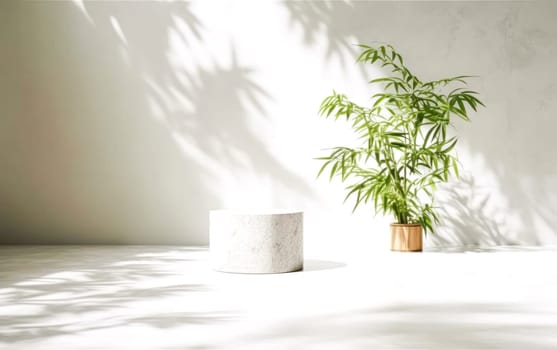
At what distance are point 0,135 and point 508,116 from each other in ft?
10.4

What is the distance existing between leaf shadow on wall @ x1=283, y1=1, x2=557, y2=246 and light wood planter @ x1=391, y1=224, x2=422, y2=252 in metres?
0.34

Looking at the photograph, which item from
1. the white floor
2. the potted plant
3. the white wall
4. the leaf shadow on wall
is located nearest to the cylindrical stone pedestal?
the white floor

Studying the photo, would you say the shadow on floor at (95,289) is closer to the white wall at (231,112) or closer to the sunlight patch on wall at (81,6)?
the white wall at (231,112)

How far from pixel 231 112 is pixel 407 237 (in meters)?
→ 1.31

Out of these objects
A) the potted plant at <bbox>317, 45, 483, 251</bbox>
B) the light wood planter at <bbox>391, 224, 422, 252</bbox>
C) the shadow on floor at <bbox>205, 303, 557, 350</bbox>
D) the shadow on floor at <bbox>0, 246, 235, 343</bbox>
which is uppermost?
the potted plant at <bbox>317, 45, 483, 251</bbox>

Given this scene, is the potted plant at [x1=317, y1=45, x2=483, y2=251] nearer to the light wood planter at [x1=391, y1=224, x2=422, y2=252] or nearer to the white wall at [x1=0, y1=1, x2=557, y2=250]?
the light wood planter at [x1=391, y1=224, x2=422, y2=252]

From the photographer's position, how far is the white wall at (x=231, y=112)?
3857mm

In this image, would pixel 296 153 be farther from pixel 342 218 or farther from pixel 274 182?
pixel 342 218

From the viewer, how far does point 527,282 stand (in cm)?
262

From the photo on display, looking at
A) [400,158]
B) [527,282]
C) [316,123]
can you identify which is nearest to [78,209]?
[316,123]

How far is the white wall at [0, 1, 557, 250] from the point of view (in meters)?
3.86

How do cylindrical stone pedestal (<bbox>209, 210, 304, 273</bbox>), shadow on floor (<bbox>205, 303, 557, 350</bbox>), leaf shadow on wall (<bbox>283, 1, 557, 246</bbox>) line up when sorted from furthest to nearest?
leaf shadow on wall (<bbox>283, 1, 557, 246</bbox>) < cylindrical stone pedestal (<bbox>209, 210, 304, 273</bbox>) < shadow on floor (<bbox>205, 303, 557, 350</bbox>)

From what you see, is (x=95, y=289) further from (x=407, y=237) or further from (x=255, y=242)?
(x=407, y=237)

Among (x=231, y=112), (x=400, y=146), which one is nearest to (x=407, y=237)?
(x=400, y=146)
